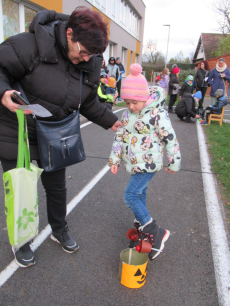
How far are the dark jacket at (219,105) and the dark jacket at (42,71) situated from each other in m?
7.88

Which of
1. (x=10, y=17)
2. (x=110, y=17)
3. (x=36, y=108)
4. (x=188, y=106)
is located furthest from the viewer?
(x=110, y=17)

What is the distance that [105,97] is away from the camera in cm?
852

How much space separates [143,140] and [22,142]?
1.02 m

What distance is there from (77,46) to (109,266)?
1.94 meters

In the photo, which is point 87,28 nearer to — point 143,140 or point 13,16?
point 143,140

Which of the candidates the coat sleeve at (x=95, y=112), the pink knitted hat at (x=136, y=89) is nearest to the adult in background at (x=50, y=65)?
the coat sleeve at (x=95, y=112)

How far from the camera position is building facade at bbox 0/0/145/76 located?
789 centimetres

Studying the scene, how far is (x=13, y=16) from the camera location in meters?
8.00

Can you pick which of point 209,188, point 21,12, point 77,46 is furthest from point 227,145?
point 21,12

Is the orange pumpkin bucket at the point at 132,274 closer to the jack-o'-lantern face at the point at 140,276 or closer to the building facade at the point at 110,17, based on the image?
the jack-o'-lantern face at the point at 140,276

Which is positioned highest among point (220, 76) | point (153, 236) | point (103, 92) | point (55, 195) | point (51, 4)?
point (51, 4)

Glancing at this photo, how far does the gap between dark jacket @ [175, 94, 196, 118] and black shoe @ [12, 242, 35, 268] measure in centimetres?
811

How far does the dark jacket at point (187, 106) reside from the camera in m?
9.28

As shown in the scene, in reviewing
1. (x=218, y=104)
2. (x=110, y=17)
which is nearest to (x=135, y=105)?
(x=218, y=104)
